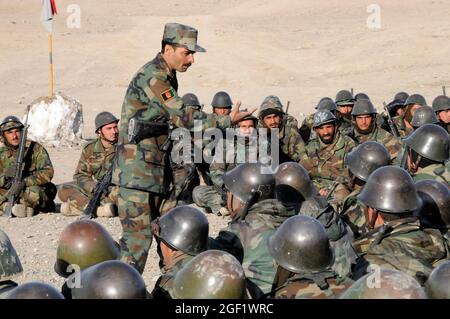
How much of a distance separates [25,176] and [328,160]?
3667 mm

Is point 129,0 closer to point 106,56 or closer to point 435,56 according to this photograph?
point 106,56

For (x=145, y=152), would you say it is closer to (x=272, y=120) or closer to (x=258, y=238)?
(x=258, y=238)

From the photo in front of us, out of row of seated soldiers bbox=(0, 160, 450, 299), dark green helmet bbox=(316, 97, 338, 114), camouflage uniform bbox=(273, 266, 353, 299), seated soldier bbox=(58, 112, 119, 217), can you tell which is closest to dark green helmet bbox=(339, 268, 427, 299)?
row of seated soldiers bbox=(0, 160, 450, 299)

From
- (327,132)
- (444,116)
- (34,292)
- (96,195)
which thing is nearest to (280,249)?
(34,292)

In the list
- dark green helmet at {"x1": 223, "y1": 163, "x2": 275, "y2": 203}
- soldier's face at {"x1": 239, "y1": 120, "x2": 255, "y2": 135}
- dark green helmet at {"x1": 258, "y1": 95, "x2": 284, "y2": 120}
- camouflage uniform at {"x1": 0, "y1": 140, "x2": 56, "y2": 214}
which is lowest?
camouflage uniform at {"x1": 0, "y1": 140, "x2": 56, "y2": 214}

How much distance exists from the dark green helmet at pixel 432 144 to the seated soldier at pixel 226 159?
2665 mm

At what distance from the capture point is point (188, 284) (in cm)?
Answer: 450

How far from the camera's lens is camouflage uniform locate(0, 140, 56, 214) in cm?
1033

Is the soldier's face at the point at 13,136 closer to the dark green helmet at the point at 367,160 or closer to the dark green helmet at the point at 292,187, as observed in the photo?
the dark green helmet at the point at 367,160

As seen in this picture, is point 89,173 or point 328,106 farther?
point 328,106

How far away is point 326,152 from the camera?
33.9ft

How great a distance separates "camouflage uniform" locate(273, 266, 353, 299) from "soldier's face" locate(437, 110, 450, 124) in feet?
22.4

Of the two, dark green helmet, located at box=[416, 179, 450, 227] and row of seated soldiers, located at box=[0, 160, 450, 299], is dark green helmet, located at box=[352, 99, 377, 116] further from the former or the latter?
dark green helmet, located at box=[416, 179, 450, 227]
